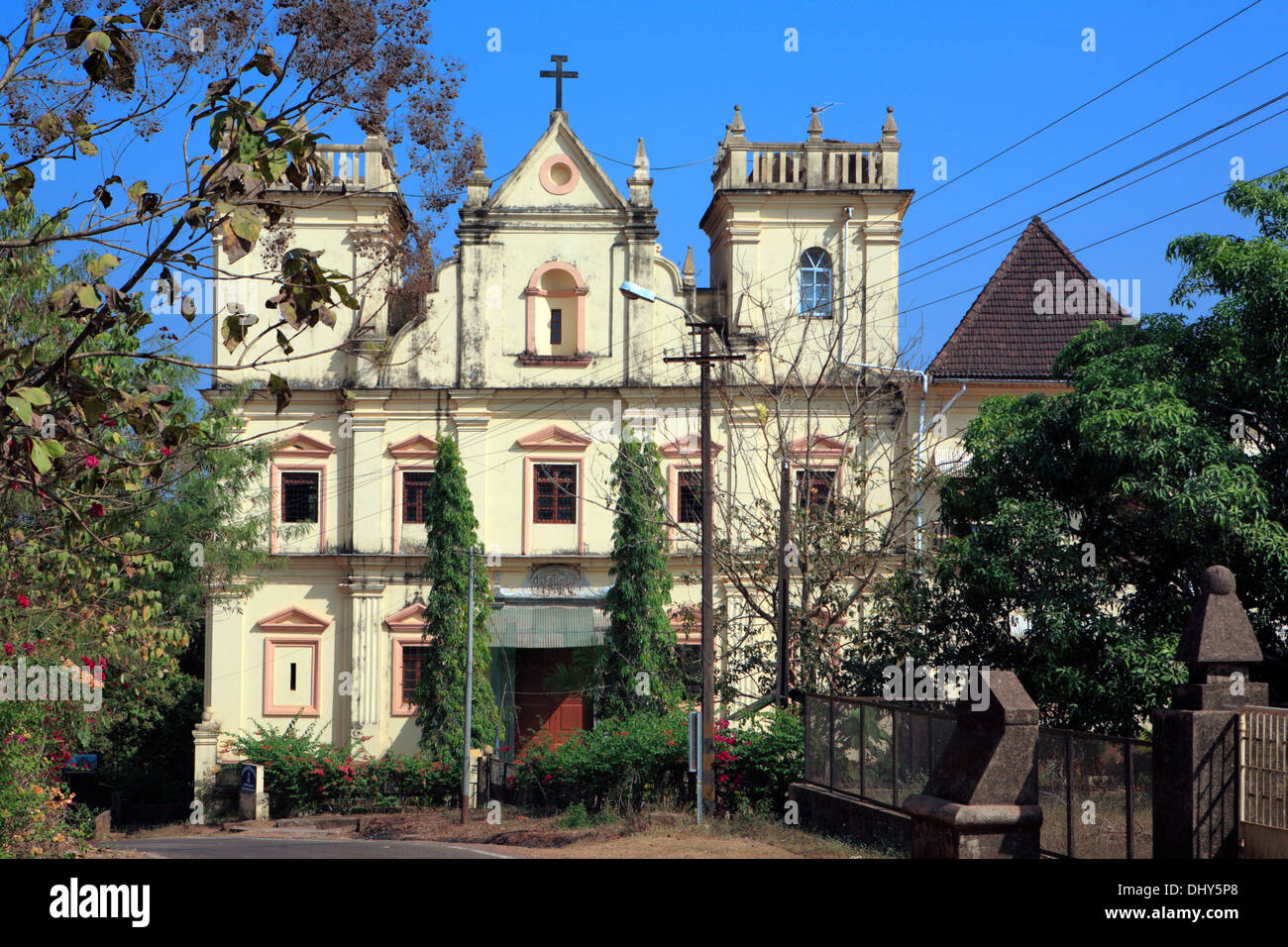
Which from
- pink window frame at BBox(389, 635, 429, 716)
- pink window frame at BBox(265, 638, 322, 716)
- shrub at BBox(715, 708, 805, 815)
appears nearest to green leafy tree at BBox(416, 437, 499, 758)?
pink window frame at BBox(389, 635, 429, 716)

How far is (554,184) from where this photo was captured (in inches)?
1302

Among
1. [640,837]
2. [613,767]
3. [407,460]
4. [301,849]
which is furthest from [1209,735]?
[407,460]

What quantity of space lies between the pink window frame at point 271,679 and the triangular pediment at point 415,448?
4.95m

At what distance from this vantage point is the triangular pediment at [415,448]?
32.4 m

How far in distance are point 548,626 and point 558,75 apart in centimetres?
1370

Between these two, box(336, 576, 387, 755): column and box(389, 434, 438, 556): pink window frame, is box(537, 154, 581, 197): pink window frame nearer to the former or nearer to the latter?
box(389, 434, 438, 556): pink window frame

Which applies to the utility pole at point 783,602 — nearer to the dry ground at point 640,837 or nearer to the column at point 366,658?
the dry ground at point 640,837

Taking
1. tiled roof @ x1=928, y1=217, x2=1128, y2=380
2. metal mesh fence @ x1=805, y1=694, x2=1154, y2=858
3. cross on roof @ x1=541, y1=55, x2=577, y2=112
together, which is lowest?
metal mesh fence @ x1=805, y1=694, x2=1154, y2=858

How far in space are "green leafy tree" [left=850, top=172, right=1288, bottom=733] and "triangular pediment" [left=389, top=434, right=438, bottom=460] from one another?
16523 mm

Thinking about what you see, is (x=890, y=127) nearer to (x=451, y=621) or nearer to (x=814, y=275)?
(x=814, y=275)

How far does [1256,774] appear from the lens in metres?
11.0

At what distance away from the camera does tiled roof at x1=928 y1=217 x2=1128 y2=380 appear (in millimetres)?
31547

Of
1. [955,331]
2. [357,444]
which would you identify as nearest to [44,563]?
[357,444]

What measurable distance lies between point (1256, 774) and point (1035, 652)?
6.04 m
